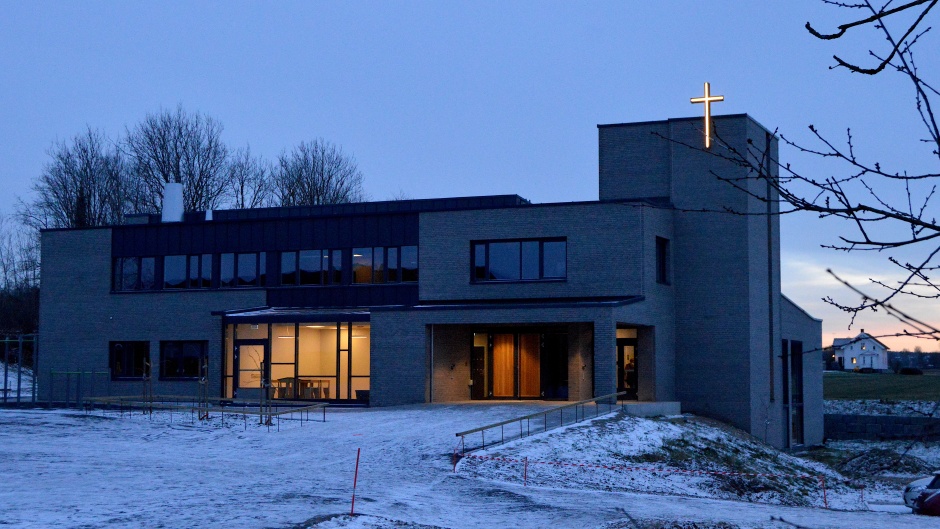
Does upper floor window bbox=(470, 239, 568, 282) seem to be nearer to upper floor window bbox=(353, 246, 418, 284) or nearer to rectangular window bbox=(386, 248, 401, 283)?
upper floor window bbox=(353, 246, 418, 284)

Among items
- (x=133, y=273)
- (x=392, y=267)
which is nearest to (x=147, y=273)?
(x=133, y=273)

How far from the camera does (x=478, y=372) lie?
37.9 metres

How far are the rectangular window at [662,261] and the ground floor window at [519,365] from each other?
14.6 ft

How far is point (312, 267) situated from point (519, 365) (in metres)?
9.22

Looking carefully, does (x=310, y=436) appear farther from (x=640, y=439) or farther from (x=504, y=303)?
(x=504, y=303)

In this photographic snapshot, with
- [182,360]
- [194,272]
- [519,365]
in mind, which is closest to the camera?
[519,365]

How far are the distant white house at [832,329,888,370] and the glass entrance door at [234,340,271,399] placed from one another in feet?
67.4

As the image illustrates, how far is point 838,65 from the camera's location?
4.44 metres

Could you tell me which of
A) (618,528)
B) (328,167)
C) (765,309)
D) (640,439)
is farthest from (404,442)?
(328,167)

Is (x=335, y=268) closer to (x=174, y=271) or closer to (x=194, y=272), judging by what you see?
(x=194, y=272)

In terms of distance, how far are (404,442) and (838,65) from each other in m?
22.0

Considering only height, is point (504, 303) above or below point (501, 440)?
above

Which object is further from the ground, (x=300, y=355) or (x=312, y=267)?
(x=312, y=267)

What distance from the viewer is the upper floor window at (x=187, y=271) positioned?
41.9 meters
